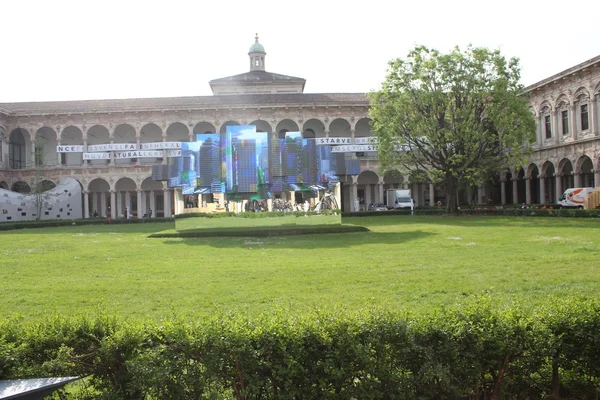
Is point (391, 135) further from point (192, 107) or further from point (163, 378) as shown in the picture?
point (163, 378)

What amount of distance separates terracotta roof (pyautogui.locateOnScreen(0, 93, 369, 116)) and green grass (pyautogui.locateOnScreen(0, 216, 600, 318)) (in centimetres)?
2720

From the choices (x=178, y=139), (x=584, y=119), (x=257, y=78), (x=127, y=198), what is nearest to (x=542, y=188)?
(x=584, y=119)

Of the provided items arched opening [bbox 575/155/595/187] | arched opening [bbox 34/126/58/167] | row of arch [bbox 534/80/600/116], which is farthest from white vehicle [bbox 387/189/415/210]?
arched opening [bbox 34/126/58/167]

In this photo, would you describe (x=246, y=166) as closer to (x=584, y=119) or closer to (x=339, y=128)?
(x=584, y=119)

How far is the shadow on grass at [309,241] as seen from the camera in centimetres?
1684

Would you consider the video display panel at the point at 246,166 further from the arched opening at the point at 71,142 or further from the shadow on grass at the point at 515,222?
the arched opening at the point at 71,142

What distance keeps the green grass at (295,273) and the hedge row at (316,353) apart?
78 cm

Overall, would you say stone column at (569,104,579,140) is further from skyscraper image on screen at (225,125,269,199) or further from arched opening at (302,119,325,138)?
skyscraper image on screen at (225,125,269,199)

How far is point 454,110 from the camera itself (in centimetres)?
2920

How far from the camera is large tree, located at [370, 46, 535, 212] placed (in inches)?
1120

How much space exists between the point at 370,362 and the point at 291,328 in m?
0.69

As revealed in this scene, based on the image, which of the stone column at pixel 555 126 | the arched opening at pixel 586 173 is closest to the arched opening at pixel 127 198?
the stone column at pixel 555 126

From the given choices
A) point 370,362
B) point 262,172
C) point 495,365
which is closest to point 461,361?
point 495,365

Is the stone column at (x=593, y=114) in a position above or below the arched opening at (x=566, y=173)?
above
